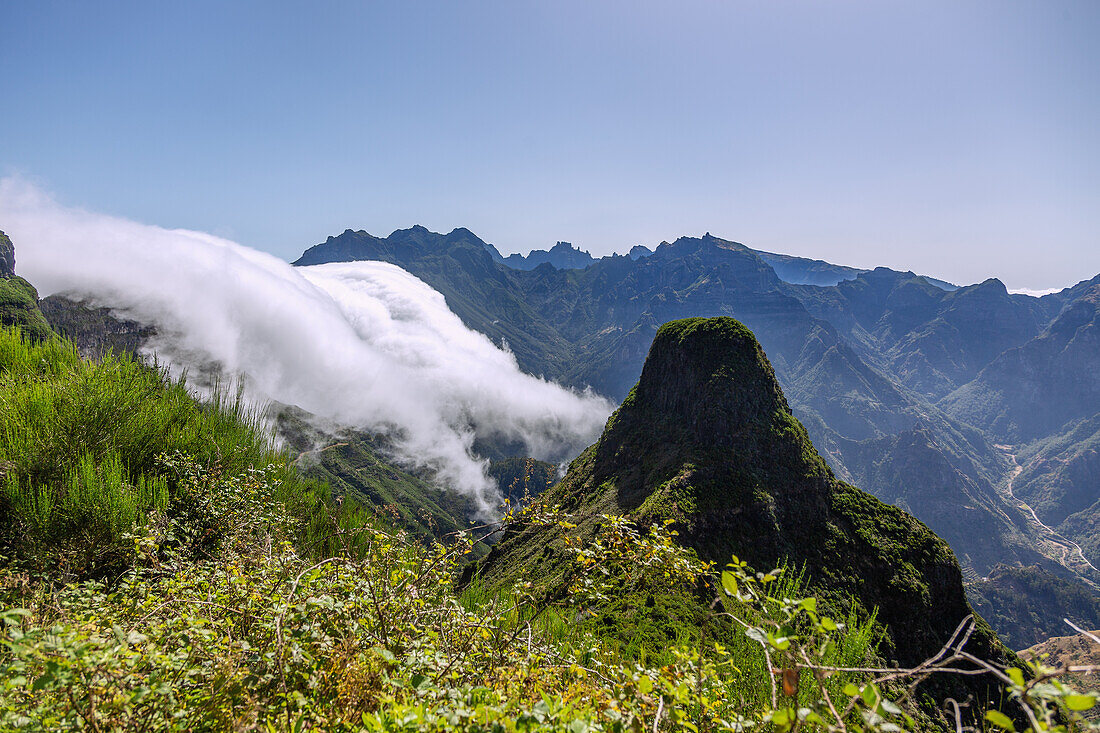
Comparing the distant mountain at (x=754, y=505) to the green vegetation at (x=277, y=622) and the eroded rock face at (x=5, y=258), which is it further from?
the eroded rock face at (x=5, y=258)

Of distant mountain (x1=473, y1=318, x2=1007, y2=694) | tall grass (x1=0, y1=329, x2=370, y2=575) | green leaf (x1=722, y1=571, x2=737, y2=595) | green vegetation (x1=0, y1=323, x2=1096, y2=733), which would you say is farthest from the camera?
distant mountain (x1=473, y1=318, x2=1007, y2=694)

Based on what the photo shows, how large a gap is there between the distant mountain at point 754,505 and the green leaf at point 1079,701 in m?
20.9

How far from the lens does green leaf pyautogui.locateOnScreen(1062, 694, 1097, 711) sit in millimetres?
2166


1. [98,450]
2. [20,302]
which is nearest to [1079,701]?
[98,450]

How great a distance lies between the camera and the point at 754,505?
107ft

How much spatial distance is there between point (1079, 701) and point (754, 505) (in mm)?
33094

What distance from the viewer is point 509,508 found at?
654 centimetres

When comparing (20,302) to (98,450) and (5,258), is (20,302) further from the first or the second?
(98,450)

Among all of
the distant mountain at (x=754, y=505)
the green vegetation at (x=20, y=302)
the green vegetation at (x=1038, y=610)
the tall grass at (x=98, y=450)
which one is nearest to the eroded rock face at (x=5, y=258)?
the green vegetation at (x=20, y=302)

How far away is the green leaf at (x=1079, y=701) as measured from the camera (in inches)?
85.3

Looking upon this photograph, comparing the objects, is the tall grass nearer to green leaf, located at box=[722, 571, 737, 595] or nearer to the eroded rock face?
green leaf, located at box=[722, 571, 737, 595]

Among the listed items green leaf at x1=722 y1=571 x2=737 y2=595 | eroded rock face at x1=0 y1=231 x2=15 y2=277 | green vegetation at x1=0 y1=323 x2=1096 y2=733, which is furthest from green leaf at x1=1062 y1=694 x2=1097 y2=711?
eroded rock face at x1=0 y1=231 x2=15 y2=277

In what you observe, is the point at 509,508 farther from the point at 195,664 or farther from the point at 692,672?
the point at 195,664

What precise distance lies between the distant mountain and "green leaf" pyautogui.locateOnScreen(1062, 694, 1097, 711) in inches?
822
